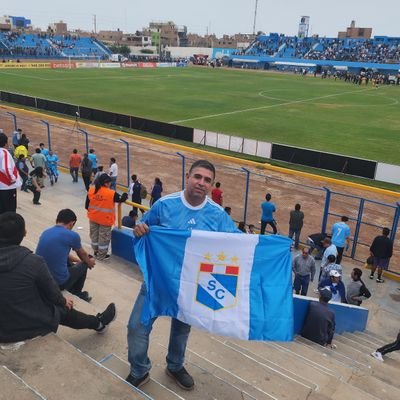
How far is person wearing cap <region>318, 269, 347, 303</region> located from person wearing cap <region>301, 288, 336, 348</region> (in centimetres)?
153

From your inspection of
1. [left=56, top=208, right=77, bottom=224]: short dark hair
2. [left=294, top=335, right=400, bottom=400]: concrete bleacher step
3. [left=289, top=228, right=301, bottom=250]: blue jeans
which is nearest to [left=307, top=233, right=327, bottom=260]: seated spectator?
[left=289, top=228, right=301, bottom=250]: blue jeans

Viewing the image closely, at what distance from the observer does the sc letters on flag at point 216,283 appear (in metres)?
4.11

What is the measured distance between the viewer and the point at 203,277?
4113mm

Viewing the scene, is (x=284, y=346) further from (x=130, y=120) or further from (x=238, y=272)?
(x=130, y=120)

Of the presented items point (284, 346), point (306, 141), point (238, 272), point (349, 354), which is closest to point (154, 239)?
point (238, 272)

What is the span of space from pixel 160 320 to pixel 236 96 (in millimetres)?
44693

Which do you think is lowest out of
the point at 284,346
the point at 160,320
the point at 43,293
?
the point at 284,346

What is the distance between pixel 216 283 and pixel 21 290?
1.73m

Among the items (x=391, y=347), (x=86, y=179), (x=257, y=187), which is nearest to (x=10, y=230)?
(x=391, y=347)

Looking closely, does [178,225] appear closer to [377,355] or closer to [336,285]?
[377,355]

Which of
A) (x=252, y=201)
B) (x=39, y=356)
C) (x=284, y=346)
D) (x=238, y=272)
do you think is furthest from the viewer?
(x=252, y=201)

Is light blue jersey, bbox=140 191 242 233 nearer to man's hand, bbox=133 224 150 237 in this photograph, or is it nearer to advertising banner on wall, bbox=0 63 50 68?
man's hand, bbox=133 224 150 237

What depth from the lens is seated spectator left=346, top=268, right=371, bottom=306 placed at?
29.9 ft

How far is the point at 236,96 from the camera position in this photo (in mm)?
48156
